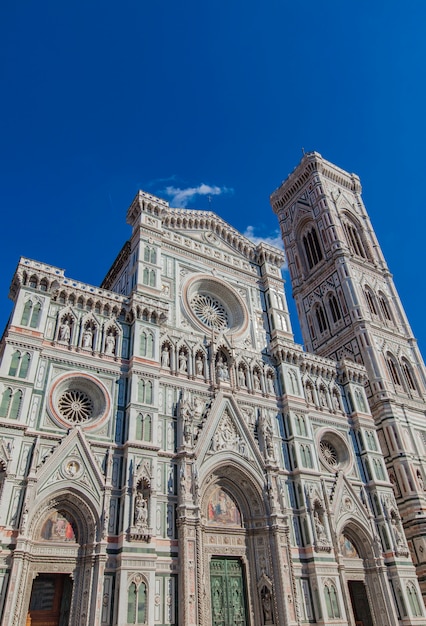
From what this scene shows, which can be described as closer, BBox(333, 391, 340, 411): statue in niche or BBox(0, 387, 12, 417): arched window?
BBox(0, 387, 12, 417): arched window

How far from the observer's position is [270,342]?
26.9 metres

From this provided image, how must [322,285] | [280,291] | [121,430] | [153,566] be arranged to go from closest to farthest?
[153,566] < [121,430] < [280,291] < [322,285]

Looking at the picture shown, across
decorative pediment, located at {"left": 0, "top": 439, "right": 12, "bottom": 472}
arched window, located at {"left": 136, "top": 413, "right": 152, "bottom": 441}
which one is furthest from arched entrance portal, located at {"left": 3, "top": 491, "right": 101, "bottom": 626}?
arched window, located at {"left": 136, "top": 413, "right": 152, "bottom": 441}

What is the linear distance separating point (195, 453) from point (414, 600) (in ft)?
41.2

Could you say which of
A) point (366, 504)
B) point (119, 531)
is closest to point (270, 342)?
point (366, 504)

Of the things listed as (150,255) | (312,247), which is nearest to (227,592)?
(150,255)

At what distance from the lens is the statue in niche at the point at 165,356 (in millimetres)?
22087

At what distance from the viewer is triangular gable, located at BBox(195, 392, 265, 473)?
68.2 feet

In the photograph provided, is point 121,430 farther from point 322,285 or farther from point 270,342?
point 322,285

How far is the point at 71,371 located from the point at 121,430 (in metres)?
3.06

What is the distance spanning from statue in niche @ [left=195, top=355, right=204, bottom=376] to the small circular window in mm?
7569

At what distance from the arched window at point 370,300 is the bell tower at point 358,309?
0.10 metres

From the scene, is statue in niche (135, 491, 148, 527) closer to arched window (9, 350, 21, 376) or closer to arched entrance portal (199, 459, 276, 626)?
arched entrance portal (199, 459, 276, 626)

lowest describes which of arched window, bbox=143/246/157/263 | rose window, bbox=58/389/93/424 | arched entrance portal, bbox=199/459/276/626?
arched entrance portal, bbox=199/459/276/626
